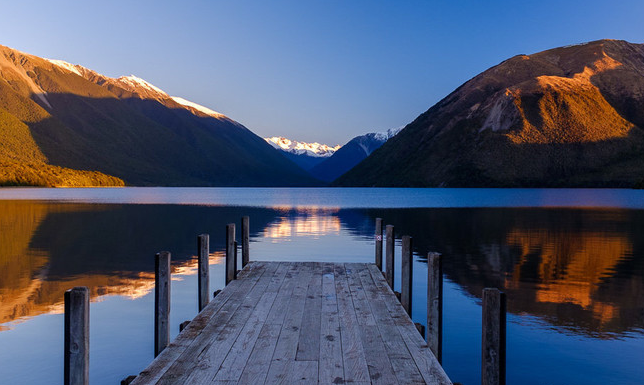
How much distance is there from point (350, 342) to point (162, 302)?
3372 millimetres

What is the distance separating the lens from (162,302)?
958 cm

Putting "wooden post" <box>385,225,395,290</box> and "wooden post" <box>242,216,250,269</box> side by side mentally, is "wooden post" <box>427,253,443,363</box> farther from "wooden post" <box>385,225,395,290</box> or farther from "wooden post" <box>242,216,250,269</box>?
"wooden post" <box>242,216,250,269</box>

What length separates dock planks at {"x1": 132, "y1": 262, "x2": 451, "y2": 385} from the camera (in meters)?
7.15

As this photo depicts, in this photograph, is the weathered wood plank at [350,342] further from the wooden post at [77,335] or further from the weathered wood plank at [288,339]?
the wooden post at [77,335]

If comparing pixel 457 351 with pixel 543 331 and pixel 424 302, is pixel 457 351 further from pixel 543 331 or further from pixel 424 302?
pixel 424 302

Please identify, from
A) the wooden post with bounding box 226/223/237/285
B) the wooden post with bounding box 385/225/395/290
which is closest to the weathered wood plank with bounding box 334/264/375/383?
the wooden post with bounding box 385/225/395/290

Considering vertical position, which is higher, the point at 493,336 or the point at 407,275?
the point at 493,336

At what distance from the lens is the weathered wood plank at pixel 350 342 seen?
23.8ft

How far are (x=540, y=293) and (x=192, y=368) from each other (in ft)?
45.8

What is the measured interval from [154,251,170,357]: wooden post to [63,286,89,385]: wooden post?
2749 millimetres

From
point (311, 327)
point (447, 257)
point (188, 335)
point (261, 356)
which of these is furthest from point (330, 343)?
point (447, 257)

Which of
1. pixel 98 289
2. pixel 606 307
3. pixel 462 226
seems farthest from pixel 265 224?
pixel 606 307

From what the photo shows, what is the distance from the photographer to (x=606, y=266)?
23859 millimetres

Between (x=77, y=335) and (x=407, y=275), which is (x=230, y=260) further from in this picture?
(x=77, y=335)
